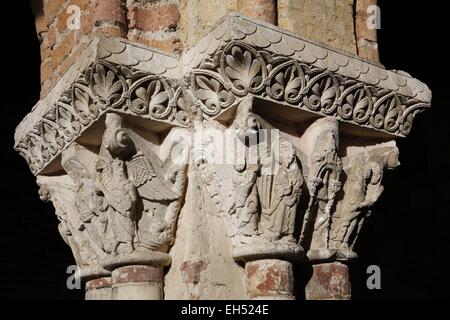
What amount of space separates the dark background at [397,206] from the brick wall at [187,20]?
2.27 meters

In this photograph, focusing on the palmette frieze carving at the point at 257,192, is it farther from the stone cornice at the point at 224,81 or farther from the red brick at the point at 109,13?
the red brick at the point at 109,13

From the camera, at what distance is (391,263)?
5.49 m

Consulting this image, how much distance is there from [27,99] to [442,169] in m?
2.77

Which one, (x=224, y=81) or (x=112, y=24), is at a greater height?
(x=112, y=24)

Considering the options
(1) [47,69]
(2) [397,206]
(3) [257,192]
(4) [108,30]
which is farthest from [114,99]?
(2) [397,206]

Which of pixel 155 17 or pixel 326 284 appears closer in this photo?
pixel 326 284

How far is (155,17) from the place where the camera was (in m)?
3.02

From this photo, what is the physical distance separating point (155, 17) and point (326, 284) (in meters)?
1.09

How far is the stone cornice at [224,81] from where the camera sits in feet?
8.71

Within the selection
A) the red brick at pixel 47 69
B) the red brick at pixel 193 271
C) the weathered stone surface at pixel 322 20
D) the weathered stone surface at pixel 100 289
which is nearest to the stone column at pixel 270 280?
the red brick at pixel 193 271

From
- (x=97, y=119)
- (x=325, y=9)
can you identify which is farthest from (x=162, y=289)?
(x=325, y=9)

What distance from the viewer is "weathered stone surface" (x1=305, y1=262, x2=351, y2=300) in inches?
113

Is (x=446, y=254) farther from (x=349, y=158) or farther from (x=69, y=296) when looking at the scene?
(x=349, y=158)

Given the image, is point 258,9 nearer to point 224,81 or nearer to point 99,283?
point 224,81
